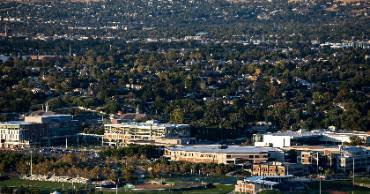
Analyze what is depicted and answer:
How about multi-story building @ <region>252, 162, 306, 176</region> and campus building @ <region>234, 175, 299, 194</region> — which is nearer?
campus building @ <region>234, 175, 299, 194</region>

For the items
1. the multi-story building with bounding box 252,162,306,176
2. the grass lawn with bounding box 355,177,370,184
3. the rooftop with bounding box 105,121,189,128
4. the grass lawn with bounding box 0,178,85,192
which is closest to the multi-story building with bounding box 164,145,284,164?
the multi-story building with bounding box 252,162,306,176

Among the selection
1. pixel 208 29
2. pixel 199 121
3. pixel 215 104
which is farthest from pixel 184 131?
pixel 208 29

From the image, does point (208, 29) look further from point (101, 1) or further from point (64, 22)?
point (101, 1)

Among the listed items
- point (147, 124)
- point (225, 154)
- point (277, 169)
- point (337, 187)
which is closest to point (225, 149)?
point (225, 154)

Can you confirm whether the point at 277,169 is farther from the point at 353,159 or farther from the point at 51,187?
the point at 51,187

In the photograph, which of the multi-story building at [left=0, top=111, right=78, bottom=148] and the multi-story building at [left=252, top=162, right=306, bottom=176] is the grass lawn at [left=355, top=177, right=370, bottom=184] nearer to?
the multi-story building at [left=252, top=162, right=306, bottom=176]

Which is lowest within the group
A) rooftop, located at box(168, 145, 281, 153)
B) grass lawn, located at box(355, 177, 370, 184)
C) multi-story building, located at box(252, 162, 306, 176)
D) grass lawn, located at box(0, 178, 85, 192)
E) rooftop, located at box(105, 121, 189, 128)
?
grass lawn, located at box(355, 177, 370, 184)
